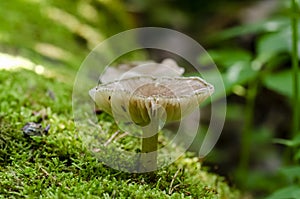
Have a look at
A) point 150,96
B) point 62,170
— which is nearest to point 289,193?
point 150,96

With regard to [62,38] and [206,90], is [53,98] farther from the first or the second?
[62,38]

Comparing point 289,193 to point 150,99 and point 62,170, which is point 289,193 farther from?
point 62,170

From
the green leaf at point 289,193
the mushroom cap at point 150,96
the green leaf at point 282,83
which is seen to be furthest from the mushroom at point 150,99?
the green leaf at point 282,83

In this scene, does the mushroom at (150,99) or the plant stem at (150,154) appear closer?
the mushroom at (150,99)

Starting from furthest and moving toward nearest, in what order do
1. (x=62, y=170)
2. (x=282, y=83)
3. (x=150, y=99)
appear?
1. (x=282, y=83)
2. (x=62, y=170)
3. (x=150, y=99)

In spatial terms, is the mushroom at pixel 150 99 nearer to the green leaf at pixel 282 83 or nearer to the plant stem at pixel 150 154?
the plant stem at pixel 150 154

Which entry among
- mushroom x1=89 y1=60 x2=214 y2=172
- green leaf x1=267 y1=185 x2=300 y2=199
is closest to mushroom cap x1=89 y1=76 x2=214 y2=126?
mushroom x1=89 y1=60 x2=214 y2=172
